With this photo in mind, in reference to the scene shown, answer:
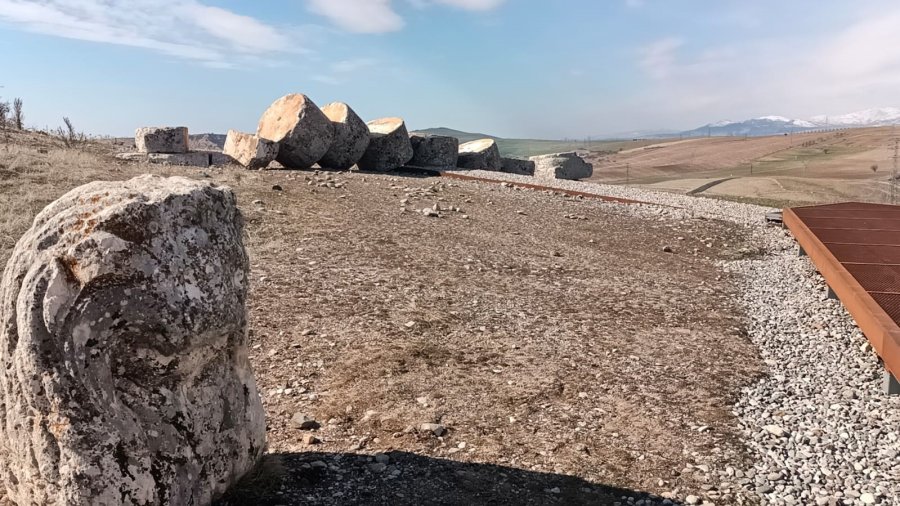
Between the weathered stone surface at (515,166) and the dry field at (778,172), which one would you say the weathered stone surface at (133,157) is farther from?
the dry field at (778,172)

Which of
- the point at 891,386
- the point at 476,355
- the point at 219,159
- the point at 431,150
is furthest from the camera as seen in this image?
the point at 431,150

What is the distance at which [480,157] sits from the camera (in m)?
23.0

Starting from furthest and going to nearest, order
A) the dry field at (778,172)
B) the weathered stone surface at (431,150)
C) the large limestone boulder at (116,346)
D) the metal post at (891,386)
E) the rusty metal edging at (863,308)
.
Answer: the dry field at (778,172) < the weathered stone surface at (431,150) < the metal post at (891,386) < the rusty metal edging at (863,308) < the large limestone boulder at (116,346)

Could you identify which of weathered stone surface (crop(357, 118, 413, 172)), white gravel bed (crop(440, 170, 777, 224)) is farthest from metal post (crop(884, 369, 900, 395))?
weathered stone surface (crop(357, 118, 413, 172))

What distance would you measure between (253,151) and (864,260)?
13579 millimetres

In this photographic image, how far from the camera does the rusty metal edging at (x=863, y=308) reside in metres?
5.18

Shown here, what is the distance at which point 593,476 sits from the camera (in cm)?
422

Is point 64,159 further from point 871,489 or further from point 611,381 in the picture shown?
point 871,489

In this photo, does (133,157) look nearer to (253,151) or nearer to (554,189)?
(253,151)

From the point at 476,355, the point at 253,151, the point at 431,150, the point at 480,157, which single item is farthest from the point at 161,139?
the point at 476,355

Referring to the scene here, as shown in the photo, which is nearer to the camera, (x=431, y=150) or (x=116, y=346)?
(x=116, y=346)

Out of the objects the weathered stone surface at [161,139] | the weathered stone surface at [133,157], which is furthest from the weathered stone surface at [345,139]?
the weathered stone surface at [133,157]

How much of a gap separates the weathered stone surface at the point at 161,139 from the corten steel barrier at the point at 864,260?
50.0 ft

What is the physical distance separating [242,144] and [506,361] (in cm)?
1339
